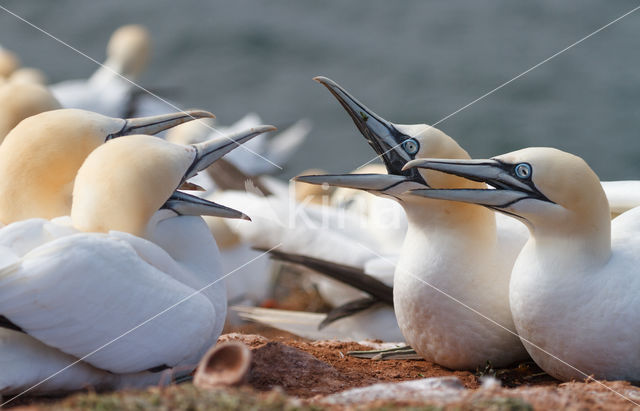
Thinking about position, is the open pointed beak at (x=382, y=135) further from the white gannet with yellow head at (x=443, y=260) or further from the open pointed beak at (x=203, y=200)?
the open pointed beak at (x=203, y=200)

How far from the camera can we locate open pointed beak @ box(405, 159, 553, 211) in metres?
3.85

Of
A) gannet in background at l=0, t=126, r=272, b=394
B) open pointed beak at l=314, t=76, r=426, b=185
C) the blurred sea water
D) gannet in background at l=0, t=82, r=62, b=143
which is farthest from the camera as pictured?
the blurred sea water

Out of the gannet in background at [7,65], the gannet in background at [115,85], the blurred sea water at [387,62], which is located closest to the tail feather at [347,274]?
the gannet in background at [115,85]

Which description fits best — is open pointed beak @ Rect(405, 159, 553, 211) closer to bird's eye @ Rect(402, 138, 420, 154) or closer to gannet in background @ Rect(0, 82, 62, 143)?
bird's eye @ Rect(402, 138, 420, 154)

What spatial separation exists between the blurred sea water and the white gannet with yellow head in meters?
→ 9.34

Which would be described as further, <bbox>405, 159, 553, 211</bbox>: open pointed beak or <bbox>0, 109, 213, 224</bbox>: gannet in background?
<bbox>0, 109, 213, 224</bbox>: gannet in background

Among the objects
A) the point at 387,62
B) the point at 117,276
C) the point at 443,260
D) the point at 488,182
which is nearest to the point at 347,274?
the point at 443,260

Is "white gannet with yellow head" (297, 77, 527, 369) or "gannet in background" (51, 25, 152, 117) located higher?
"gannet in background" (51, 25, 152, 117)

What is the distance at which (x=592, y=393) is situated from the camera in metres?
3.40

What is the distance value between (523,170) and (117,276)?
176cm

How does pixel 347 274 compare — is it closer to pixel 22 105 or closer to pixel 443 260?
pixel 443 260

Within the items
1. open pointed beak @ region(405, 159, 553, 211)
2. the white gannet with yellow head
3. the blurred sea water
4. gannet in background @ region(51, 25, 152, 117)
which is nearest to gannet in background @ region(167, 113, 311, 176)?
gannet in background @ region(51, 25, 152, 117)

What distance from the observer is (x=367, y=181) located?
4.21 m

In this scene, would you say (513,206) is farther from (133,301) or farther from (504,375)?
(133,301)
